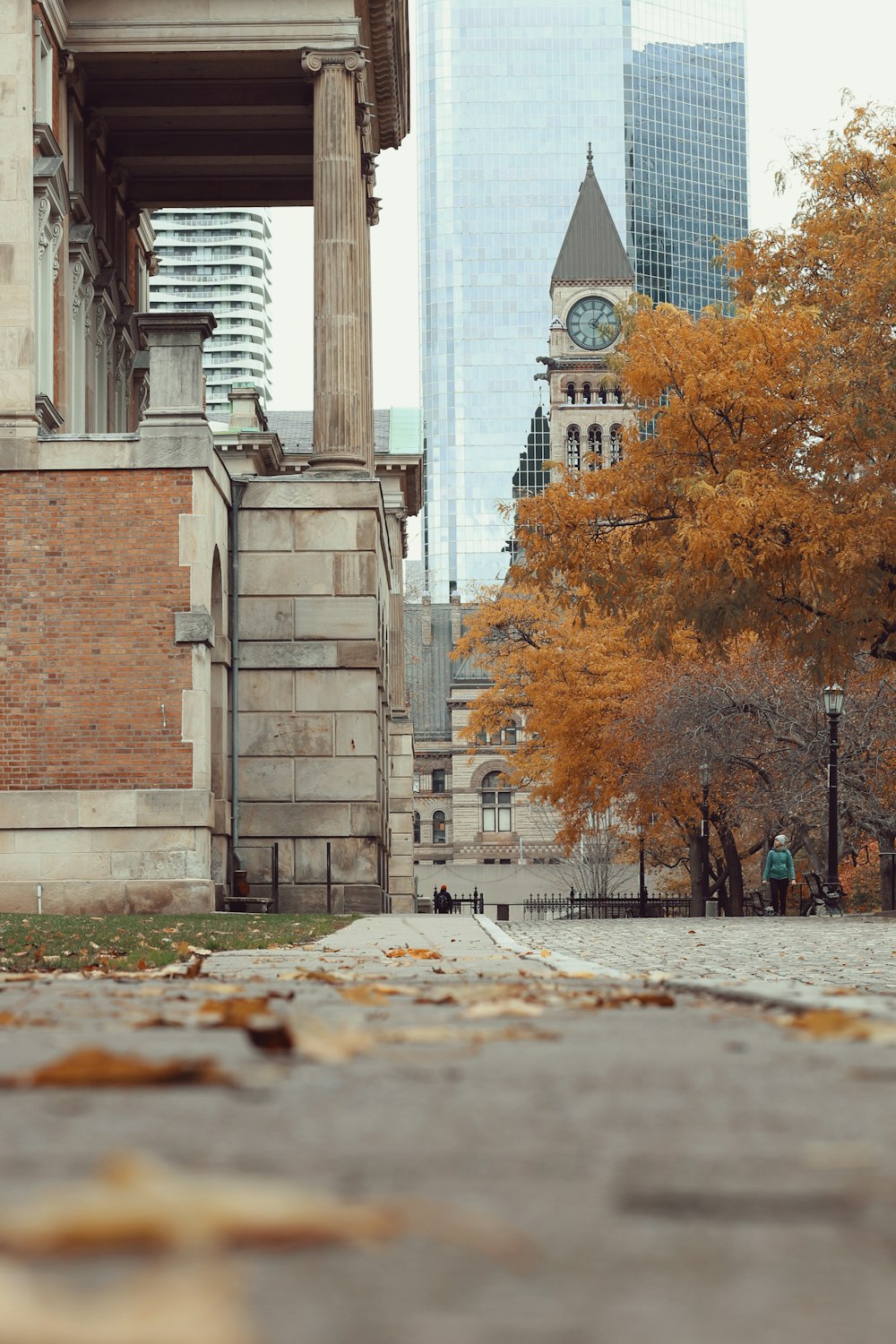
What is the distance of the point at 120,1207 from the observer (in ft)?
5.13

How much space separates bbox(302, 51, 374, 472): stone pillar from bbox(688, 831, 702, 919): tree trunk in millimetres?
16054

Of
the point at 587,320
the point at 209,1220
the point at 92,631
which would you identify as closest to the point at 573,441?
the point at 587,320

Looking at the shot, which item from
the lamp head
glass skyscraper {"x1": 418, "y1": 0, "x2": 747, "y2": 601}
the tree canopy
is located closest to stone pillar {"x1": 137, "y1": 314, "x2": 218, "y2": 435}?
the tree canopy

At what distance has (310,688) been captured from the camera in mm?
24719

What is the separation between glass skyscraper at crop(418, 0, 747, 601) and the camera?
186 m

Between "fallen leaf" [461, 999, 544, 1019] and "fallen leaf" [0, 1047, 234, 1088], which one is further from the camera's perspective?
"fallen leaf" [461, 999, 544, 1019]

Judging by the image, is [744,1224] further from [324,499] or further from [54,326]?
[54,326]

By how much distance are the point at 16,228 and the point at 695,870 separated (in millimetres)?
24666

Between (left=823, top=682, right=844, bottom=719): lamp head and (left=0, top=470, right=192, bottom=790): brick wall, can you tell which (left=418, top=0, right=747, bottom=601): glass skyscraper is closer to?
(left=823, top=682, right=844, bottom=719): lamp head

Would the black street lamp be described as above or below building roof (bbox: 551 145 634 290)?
below

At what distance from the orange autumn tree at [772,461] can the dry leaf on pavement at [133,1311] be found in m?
18.9

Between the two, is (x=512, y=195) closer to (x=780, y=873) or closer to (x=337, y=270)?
(x=780, y=873)

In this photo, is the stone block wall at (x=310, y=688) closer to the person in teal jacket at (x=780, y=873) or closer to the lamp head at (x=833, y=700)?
the lamp head at (x=833, y=700)

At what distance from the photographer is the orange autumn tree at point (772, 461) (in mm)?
20234
